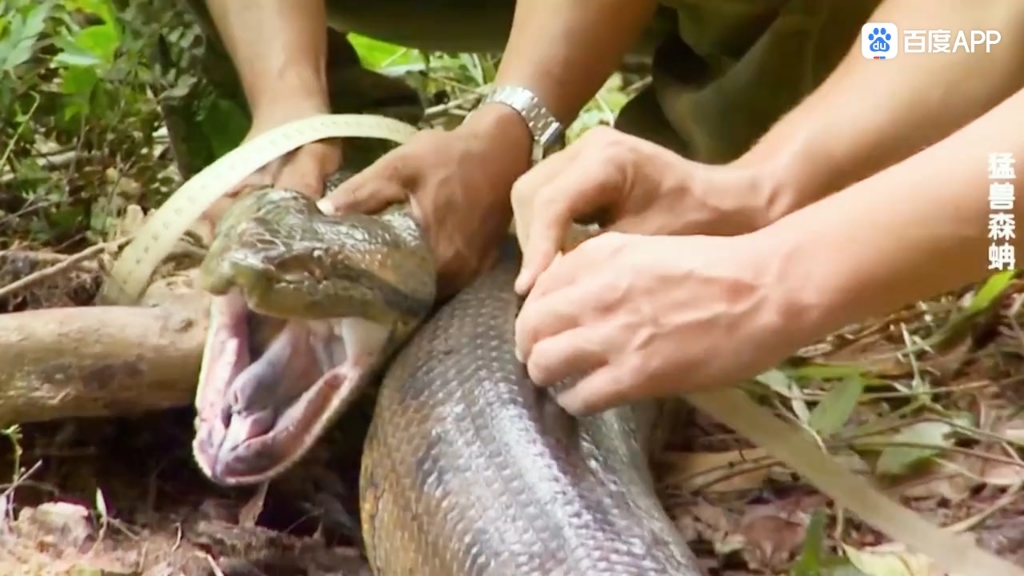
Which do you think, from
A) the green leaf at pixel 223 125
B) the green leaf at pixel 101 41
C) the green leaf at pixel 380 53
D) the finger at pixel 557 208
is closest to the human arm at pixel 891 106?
the finger at pixel 557 208

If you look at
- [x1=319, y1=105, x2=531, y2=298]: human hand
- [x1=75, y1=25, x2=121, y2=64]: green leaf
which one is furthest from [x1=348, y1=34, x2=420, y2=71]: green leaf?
[x1=319, y1=105, x2=531, y2=298]: human hand

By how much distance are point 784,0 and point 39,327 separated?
0.99 m

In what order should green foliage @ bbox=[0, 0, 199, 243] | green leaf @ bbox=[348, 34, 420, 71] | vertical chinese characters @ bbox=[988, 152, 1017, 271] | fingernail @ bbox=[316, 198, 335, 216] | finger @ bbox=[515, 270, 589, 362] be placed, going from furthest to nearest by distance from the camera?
green leaf @ bbox=[348, 34, 420, 71] < green foliage @ bbox=[0, 0, 199, 243] < fingernail @ bbox=[316, 198, 335, 216] < finger @ bbox=[515, 270, 589, 362] < vertical chinese characters @ bbox=[988, 152, 1017, 271]

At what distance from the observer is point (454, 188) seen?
134 cm

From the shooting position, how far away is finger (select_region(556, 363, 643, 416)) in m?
0.95

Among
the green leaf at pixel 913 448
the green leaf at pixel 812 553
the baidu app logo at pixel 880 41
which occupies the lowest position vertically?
the green leaf at pixel 913 448

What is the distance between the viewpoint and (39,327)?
1.13 m

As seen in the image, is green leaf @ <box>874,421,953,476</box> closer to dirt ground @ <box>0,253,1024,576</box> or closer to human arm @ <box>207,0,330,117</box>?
dirt ground @ <box>0,253,1024,576</box>

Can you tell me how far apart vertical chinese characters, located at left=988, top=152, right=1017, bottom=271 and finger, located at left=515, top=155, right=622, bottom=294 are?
347 millimetres

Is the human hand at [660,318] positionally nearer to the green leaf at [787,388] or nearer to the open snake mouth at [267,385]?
the open snake mouth at [267,385]

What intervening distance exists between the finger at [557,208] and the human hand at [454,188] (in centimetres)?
24

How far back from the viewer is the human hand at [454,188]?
4.26 ft

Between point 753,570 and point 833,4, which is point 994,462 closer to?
point 753,570

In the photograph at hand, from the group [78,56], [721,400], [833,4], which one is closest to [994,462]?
[721,400]
